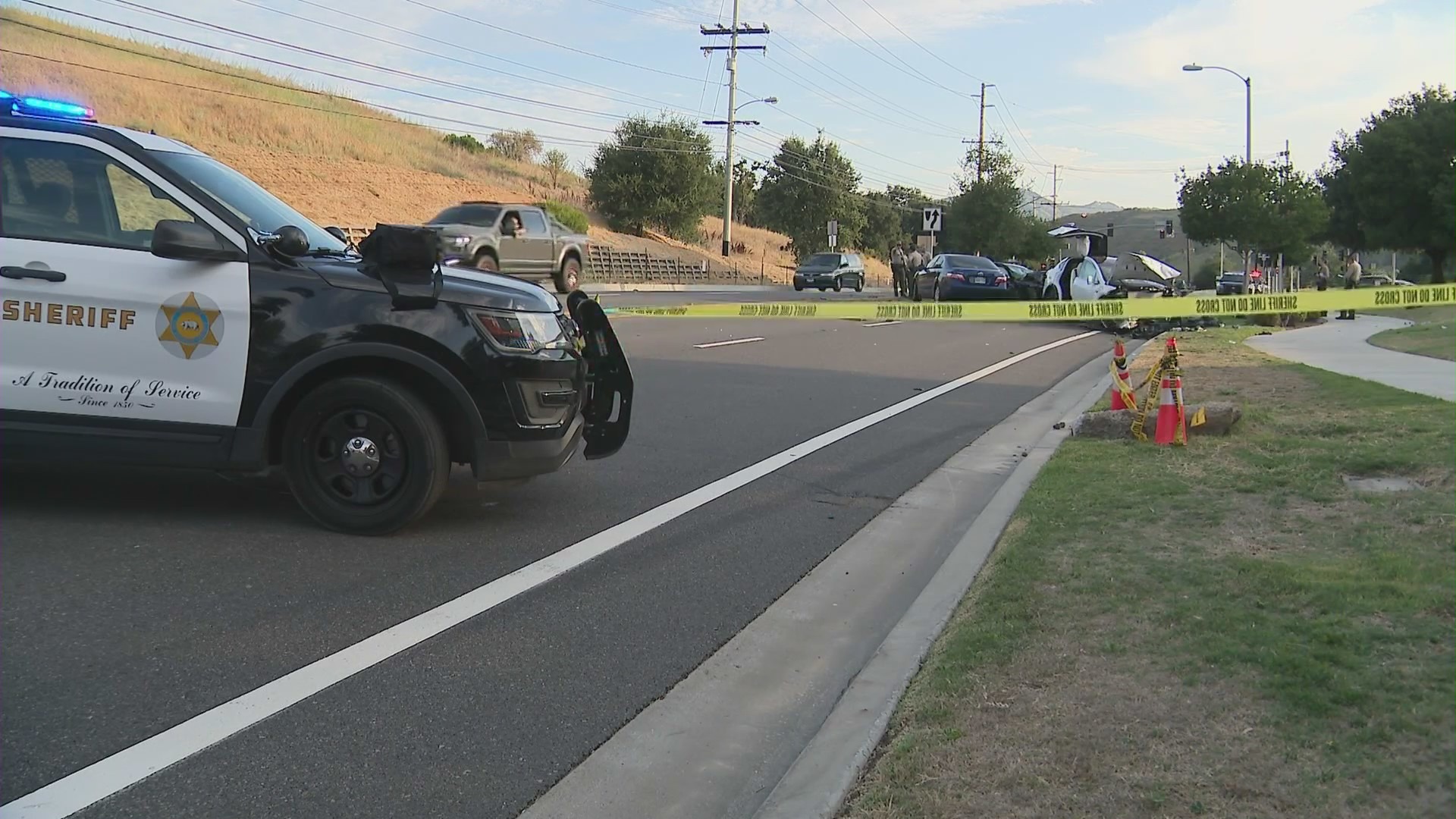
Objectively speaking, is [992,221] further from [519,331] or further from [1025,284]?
[519,331]

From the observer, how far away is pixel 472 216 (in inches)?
892

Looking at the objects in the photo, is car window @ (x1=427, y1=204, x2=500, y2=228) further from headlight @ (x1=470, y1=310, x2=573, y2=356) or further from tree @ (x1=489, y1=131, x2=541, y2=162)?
tree @ (x1=489, y1=131, x2=541, y2=162)

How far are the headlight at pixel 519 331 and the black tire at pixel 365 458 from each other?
491 millimetres

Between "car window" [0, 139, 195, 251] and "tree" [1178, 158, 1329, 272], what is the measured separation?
3118cm

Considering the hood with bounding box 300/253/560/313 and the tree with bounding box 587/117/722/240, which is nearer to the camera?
the hood with bounding box 300/253/560/313

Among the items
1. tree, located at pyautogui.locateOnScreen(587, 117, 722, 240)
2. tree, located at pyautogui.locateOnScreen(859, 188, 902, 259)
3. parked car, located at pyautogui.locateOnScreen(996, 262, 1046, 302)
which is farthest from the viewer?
tree, located at pyautogui.locateOnScreen(859, 188, 902, 259)

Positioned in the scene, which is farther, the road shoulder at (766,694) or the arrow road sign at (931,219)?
the arrow road sign at (931,219)

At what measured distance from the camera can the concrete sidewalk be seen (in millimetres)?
10922

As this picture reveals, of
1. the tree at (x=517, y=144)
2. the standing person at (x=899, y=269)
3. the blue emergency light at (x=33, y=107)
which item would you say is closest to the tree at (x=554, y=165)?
the tree at (x=517, y=144)

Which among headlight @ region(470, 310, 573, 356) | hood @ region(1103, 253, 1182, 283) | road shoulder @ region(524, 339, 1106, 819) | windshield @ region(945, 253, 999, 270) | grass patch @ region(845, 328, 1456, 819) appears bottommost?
road shoulder @ region(524, 339, 1106, 819)

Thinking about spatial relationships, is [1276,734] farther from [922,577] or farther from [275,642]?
[275,642]

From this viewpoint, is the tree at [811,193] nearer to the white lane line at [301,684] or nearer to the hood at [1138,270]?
the hood at [1138,270]

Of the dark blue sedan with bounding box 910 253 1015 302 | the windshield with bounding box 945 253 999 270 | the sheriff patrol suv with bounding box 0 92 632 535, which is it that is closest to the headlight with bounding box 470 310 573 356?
the sheriff patrol suv with bounding box 0 92 632 535

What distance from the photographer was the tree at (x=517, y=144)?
75319 mm
